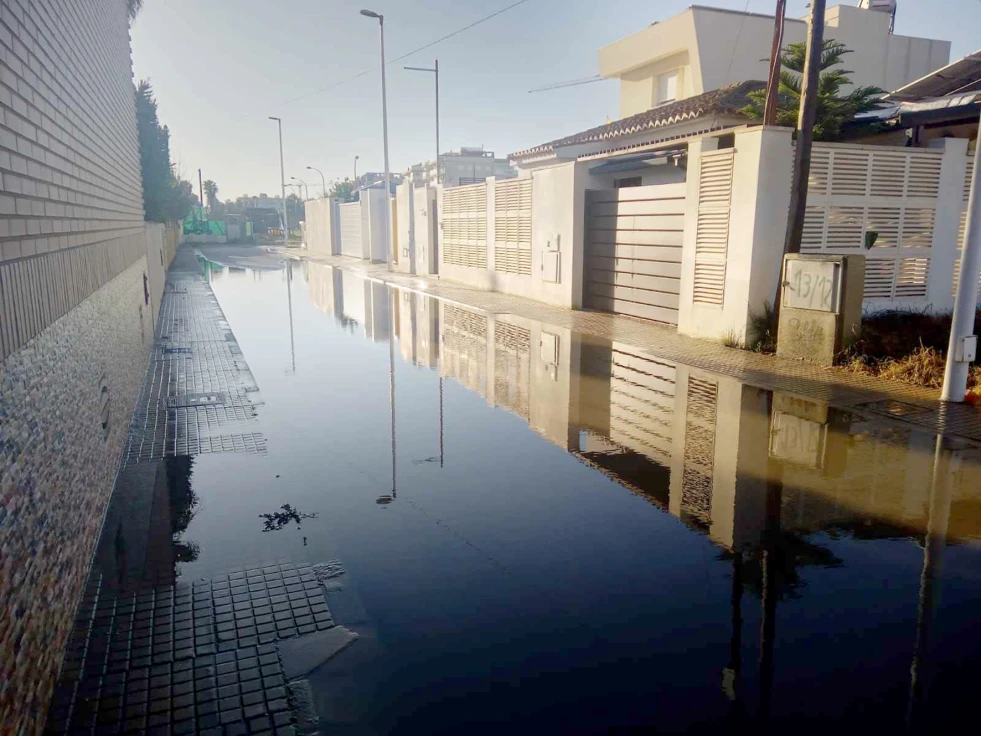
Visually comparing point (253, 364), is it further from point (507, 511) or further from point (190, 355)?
point (507, 511)

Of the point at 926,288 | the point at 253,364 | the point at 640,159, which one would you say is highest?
the point at 640,159

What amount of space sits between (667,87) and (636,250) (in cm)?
1510

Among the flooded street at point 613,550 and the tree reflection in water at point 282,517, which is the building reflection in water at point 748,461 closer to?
the flooded street at point 613,550

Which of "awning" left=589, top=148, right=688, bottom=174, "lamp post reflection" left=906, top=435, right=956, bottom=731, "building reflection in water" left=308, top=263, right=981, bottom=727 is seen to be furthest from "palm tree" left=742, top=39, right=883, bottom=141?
"lamp post reflection" left=906, top=435, right=956, bottom=731

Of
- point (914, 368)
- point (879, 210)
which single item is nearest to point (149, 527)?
point (914, 368)

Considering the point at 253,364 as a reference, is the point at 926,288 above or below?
above

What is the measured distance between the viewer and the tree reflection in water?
18.6 ft

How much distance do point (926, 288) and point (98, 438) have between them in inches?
524

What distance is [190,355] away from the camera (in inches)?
A: 510

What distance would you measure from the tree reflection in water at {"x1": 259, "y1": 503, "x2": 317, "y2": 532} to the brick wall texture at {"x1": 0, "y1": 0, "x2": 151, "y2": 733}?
1183 millimetres

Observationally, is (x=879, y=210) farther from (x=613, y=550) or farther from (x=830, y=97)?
(x=613, y=550)

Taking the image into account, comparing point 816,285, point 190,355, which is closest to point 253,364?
point 190,355

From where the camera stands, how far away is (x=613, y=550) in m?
5.30

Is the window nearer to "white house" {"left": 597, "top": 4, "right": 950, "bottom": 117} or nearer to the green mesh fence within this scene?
"white house" {"left": 597, "top": 4, "right": 950, "bottom": 117}
